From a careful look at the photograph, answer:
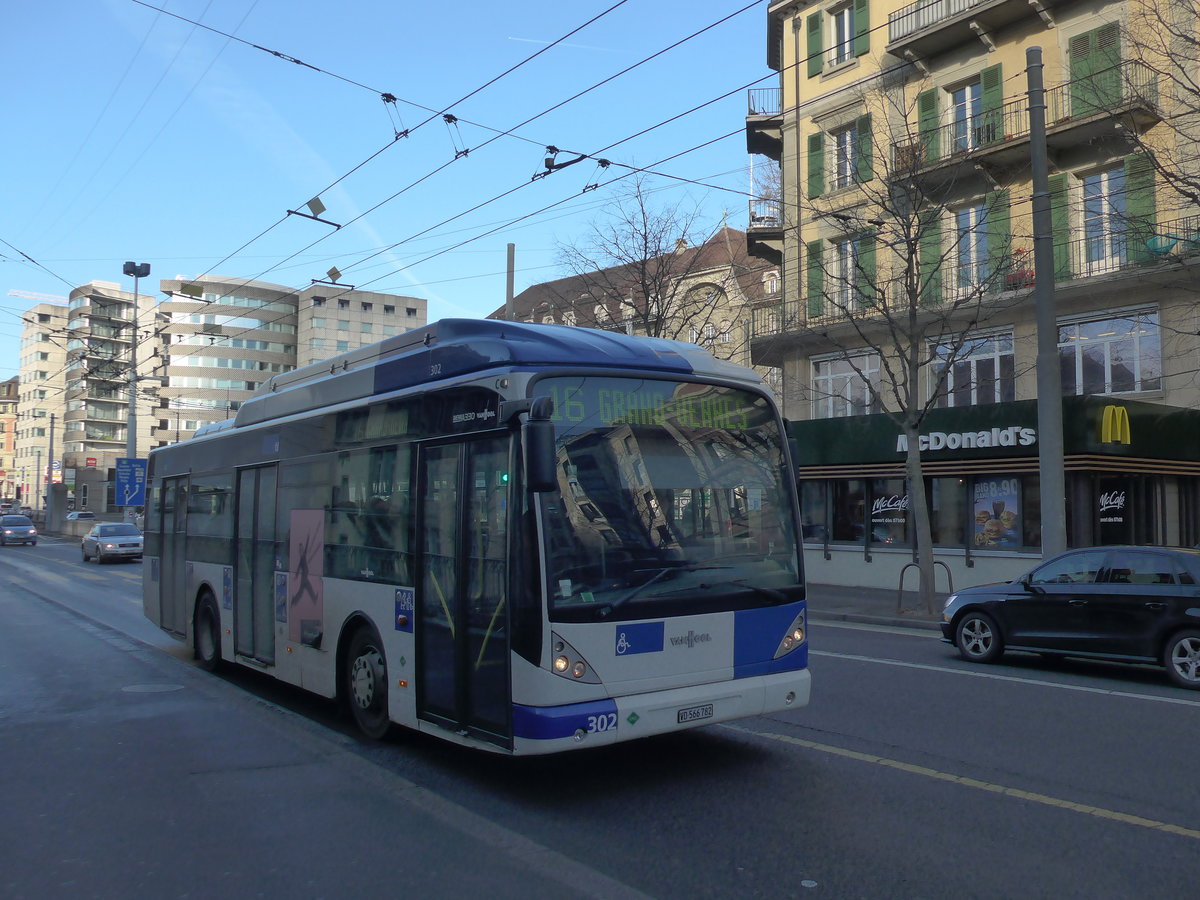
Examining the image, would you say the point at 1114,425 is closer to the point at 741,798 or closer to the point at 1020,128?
the point at 1020,128

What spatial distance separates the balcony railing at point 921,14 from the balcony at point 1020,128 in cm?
247

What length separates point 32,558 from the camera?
37531 mm

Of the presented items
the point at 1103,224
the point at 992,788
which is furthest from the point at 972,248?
the point at 992,788

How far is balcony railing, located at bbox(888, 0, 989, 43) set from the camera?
2280 centimetres

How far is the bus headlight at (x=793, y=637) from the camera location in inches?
264

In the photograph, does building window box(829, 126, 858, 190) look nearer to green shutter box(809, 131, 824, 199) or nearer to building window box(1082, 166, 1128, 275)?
green shutter box(809, 131, 824, 199)

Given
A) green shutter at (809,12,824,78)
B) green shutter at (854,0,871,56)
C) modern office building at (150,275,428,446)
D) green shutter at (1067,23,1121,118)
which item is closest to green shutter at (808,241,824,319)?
green shutter at (809,12,824,78)

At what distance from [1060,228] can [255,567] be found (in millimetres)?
18603

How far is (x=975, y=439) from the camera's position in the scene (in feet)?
67.5

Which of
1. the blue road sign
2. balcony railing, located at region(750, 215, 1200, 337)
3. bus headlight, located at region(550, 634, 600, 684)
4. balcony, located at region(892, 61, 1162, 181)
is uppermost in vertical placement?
balcony, located at region(892, 61, 1162, 181)

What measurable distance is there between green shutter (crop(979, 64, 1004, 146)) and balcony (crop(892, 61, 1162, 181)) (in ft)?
0.07

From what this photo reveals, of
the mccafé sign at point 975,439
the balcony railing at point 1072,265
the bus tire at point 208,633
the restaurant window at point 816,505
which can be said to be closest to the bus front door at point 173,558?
the bus tire at point 208,633

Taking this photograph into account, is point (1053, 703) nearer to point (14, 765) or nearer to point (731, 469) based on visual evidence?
point (731, 469)

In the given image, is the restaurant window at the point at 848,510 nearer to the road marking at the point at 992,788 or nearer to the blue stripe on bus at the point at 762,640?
the road marking at the point at 992,788
